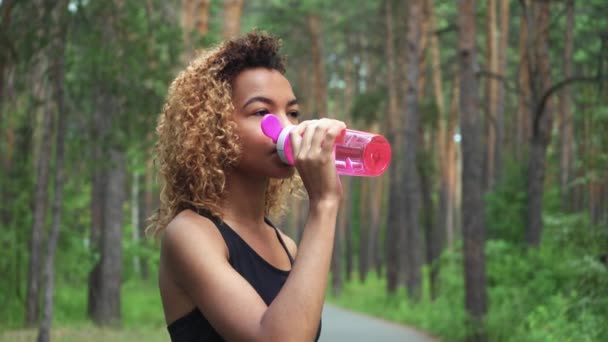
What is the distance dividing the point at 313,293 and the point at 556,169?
42731mm

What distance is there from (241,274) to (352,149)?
0.43m

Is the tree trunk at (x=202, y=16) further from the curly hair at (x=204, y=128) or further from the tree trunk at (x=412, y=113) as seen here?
the curly hair at (x=204, y=128)

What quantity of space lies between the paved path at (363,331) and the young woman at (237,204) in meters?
15.0

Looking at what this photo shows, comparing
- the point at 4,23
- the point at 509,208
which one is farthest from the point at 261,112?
the point at 509,208

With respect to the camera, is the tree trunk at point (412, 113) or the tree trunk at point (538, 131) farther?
the tree trunk at point (412, 113)

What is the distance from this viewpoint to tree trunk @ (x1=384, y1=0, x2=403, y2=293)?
3016 cm

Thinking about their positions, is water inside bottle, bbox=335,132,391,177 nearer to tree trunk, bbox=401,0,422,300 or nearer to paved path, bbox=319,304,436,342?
paved path, bbox=319,304,436,342

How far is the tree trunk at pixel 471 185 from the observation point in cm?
1636

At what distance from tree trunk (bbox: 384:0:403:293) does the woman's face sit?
27.2 m

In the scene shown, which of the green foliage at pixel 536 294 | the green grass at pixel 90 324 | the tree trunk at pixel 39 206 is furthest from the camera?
the green grass at pixel 90 324

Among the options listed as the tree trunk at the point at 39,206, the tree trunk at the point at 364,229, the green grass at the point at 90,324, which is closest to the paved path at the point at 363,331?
the green grass at the point at 90,324

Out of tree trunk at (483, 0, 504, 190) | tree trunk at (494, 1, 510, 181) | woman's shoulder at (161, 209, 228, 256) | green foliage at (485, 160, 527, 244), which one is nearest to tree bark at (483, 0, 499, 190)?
tree trunk at (483, 0, 504, 190)

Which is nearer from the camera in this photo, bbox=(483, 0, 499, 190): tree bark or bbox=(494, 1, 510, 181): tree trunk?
bbox=(483, 0, 499, 190): tree bark

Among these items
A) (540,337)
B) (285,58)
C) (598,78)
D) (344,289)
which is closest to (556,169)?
(344,289)
